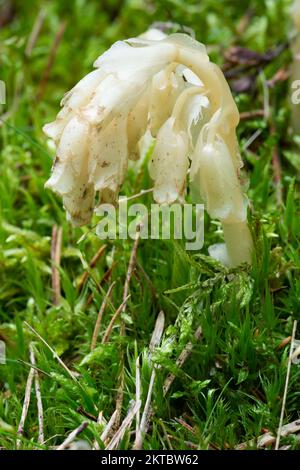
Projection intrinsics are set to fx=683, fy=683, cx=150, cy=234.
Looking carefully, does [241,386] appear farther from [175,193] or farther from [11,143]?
[11,143]

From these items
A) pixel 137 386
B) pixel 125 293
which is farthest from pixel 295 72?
pixel 137 386

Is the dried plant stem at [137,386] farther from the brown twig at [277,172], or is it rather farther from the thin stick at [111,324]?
the brown twig at [277,172]

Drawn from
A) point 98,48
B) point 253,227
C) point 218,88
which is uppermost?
point 98,48

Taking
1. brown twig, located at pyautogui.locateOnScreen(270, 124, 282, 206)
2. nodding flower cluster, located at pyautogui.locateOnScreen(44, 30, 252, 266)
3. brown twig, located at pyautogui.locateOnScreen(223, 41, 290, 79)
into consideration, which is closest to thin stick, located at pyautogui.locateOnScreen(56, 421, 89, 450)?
nodding flower cluster, located at pyautogui.locateOnScreen(44, 30, 252, 266)

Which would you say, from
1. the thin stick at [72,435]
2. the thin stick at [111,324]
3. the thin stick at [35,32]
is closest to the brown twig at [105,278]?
the thin stick at [111,324]

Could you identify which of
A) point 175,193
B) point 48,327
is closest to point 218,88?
point 175,193

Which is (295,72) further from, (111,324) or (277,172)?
(111,324)
